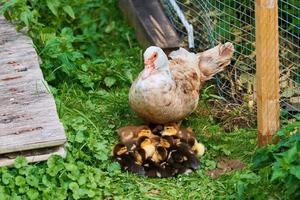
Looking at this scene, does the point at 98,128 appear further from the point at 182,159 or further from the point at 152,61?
the point at 182,159

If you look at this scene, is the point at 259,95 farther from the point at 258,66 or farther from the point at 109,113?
the point at 109,113

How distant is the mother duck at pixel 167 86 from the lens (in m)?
6.35

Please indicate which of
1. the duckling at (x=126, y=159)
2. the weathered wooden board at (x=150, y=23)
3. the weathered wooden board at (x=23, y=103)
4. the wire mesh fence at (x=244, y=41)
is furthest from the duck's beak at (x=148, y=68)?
the weathered wooden board at (x=150, y=23)

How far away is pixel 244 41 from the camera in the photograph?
7.24m

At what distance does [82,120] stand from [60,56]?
2.74 ft

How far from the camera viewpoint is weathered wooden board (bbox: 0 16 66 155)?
19.3ft

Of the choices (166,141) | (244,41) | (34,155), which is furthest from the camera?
(244,41)

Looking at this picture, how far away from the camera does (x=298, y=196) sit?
207 inches

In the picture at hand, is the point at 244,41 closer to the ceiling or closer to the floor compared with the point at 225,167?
closer to the ceiling

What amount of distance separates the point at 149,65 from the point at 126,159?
0.69 meters

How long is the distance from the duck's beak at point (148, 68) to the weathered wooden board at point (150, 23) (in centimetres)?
109

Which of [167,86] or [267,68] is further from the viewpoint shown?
[167,86]

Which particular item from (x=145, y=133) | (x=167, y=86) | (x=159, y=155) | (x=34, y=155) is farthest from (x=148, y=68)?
(x=34, y=155)

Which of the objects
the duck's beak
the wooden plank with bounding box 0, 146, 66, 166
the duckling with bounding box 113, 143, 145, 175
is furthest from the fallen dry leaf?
the wooden plank with bounding box 0, 146, 66, 166
